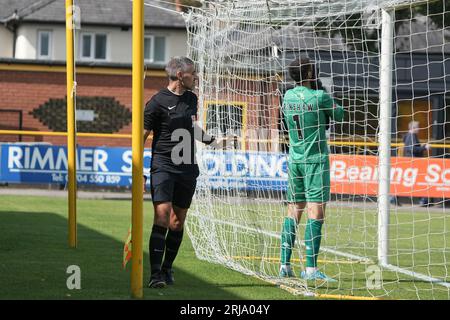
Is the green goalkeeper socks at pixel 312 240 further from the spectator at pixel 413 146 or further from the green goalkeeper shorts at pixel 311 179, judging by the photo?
the spectator at pixel 413 146

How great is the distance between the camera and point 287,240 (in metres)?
10.1

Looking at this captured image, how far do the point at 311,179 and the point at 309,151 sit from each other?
28 centimetres

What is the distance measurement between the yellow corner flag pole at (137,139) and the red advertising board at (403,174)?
1455 cm

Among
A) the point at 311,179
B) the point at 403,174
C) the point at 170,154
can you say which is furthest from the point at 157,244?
the point at 403,174

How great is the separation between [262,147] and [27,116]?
17306mm

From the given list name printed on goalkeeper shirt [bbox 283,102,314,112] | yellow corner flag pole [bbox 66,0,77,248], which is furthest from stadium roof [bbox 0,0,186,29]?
name printed on goalkeeper shirt [bbox 283,102,314,112]

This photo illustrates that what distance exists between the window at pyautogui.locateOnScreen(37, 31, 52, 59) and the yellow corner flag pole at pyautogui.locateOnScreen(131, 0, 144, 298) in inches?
1500

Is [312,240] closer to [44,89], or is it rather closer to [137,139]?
[137,139]

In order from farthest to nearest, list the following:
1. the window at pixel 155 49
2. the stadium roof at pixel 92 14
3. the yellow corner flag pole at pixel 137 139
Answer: the window at pixel 155 49
the stadium roof at pixel 92 14
the yellow corner flag pole at pixel 137 139

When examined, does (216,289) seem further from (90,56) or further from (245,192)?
(90,56)

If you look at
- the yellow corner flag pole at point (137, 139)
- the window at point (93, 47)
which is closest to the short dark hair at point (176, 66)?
the yellow corner flag pole at point (137, 139)

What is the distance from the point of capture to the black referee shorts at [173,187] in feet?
29.7

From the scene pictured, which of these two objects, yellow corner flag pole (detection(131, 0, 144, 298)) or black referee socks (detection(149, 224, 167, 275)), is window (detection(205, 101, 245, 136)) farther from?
yellow corner flag pole (detection(131, 0, 144, 298))
